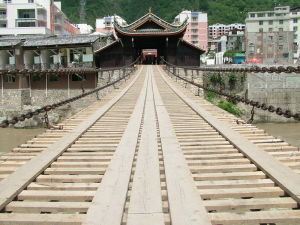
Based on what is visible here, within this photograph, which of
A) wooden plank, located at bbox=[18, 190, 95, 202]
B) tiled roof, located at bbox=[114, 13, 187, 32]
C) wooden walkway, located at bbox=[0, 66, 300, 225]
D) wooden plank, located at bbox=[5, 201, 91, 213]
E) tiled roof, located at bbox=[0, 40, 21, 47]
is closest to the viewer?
wooden walkway, located at bbox=[0, 66, 300, 225]

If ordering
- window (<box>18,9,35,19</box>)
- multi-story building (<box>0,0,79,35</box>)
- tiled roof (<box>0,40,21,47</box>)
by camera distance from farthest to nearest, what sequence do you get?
window (<box>18,9,35,19</box>), multi-story building (<box>0,0,79,35</box>), tiled roof (<box>0,40,21,47</box>)

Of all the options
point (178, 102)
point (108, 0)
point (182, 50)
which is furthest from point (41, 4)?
point (108, 0)

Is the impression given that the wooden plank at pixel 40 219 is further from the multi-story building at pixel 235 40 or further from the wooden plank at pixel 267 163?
the multi-story building at pixel 235 40

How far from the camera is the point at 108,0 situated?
118 meters

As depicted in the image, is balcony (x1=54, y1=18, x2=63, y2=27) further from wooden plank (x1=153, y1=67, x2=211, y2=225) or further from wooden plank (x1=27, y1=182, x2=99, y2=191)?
wooden plank (x1=27, y1=182, x2=99, y2=191)

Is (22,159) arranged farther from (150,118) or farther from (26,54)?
(26,54)

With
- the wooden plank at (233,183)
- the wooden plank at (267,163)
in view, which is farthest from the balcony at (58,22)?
the wooden plank at (233,183)

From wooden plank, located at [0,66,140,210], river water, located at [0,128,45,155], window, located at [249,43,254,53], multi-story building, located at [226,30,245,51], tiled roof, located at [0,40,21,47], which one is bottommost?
river water, located at [0,128,45,155]

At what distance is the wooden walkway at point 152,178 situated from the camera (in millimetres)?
3150

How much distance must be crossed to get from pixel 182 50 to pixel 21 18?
22877 mm

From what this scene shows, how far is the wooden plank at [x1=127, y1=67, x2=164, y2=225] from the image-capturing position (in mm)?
3090

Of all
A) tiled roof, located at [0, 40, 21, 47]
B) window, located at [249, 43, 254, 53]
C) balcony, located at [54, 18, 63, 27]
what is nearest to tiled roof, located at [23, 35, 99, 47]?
tiled roof, located at [0, 40, 21, 47]

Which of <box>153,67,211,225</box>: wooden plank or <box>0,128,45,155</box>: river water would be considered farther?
<box>0,128,45,155</box>: river water

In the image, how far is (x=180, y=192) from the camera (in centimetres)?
359
